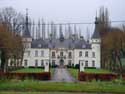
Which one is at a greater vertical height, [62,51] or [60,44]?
[60,44]

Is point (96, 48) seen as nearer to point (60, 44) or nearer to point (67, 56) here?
point (67, 56)

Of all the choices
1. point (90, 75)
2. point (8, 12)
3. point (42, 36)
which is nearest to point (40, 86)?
point (90, 75)

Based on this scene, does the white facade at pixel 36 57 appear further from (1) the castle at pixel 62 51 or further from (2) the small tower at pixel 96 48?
(2) the small tower at pixel 96 48

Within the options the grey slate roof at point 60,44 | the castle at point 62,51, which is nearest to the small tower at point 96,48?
the castle at point 62,51

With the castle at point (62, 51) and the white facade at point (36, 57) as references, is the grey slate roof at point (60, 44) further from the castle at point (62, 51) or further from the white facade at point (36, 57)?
the white facade at point (36, 57)

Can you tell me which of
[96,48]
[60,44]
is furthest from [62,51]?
[96,48]

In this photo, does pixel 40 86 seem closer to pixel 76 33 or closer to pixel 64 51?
pixel 64 51

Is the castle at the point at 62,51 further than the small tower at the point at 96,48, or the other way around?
the castle at the point at 62,51

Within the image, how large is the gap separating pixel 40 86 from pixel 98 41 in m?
67.5

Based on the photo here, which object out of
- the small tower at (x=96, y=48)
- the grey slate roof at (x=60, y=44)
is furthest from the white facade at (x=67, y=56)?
the grey slate roof at (x=60, y=44)

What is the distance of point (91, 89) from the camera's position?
28359 millimetres

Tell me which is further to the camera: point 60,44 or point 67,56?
point 60,44

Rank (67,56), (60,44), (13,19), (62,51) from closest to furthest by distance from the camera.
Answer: (13,19) → (67,56) → (62,51) → (60,44)

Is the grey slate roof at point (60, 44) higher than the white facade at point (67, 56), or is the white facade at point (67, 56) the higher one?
the grey slate roof at point (60, 44)
